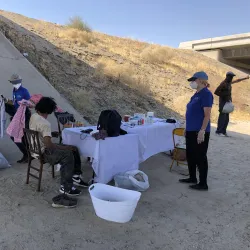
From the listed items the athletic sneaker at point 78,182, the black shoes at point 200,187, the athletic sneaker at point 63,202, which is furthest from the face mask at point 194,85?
the athletic sneaker at point 63,202

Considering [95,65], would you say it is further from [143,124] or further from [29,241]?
[29,241]

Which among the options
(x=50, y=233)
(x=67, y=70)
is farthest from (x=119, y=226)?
(x=67, y=70)

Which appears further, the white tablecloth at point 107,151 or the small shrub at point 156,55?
the small shrub at point 156,55

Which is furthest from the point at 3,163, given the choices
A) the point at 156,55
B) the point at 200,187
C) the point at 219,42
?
the point at 219,42

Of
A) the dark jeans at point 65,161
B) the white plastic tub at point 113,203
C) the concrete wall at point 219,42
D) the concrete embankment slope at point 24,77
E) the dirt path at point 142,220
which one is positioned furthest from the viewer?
Answer: the concrete wall at point 219,42

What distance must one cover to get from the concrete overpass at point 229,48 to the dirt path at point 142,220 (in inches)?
1262

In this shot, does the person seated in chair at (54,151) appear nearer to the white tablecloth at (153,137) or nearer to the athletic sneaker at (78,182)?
the athletic sneaker at (78,182)

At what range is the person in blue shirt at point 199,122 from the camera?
4.30m

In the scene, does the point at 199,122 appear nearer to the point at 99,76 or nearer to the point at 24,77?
the point at 24,77

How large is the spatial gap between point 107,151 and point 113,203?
1135 mm

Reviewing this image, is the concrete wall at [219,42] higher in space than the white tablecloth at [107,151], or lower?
higher

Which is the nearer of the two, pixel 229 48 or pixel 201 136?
pixel 201 136

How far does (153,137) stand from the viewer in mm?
5445

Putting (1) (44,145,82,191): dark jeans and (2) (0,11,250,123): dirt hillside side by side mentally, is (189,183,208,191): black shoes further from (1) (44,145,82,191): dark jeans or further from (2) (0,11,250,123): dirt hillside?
(2) (0,11,250,123): dirt hillside
